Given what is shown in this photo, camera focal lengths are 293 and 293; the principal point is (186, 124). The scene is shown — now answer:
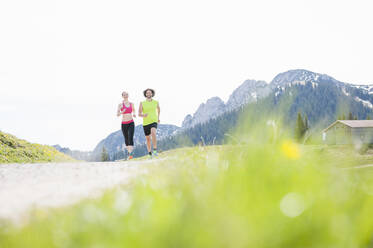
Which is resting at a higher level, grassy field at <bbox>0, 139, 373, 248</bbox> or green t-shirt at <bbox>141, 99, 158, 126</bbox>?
green t-shirt at <bbox>141, 99, 158, 126</bbox>

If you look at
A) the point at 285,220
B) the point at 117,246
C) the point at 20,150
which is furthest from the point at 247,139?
the point at 20,150

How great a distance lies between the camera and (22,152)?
50.7 feet

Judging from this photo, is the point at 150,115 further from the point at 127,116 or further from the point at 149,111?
the point at 127,116

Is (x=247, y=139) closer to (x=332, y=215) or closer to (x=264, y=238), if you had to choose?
(x=332, y=215)

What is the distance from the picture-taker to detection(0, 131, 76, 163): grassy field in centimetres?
1448

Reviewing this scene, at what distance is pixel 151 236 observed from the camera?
1241mm

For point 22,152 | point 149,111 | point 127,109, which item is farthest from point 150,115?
point 22,152

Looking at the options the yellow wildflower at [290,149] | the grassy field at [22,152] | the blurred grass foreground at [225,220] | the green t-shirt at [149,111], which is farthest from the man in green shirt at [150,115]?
the blurred grass foreground at [225,220]

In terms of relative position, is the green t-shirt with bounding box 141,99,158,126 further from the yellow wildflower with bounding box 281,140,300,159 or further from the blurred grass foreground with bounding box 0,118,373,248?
the blurred grass foreground with bounding box 0,118,373,248

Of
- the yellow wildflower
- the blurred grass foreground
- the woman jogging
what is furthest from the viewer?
the woman jogging

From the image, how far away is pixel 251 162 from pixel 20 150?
16.2 meters

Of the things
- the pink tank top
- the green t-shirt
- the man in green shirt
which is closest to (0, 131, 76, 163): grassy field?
the pink tank top

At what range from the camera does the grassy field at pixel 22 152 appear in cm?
1448

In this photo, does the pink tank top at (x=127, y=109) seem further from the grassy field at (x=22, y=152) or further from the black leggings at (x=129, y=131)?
the grassy field at (x=22, y=152)
